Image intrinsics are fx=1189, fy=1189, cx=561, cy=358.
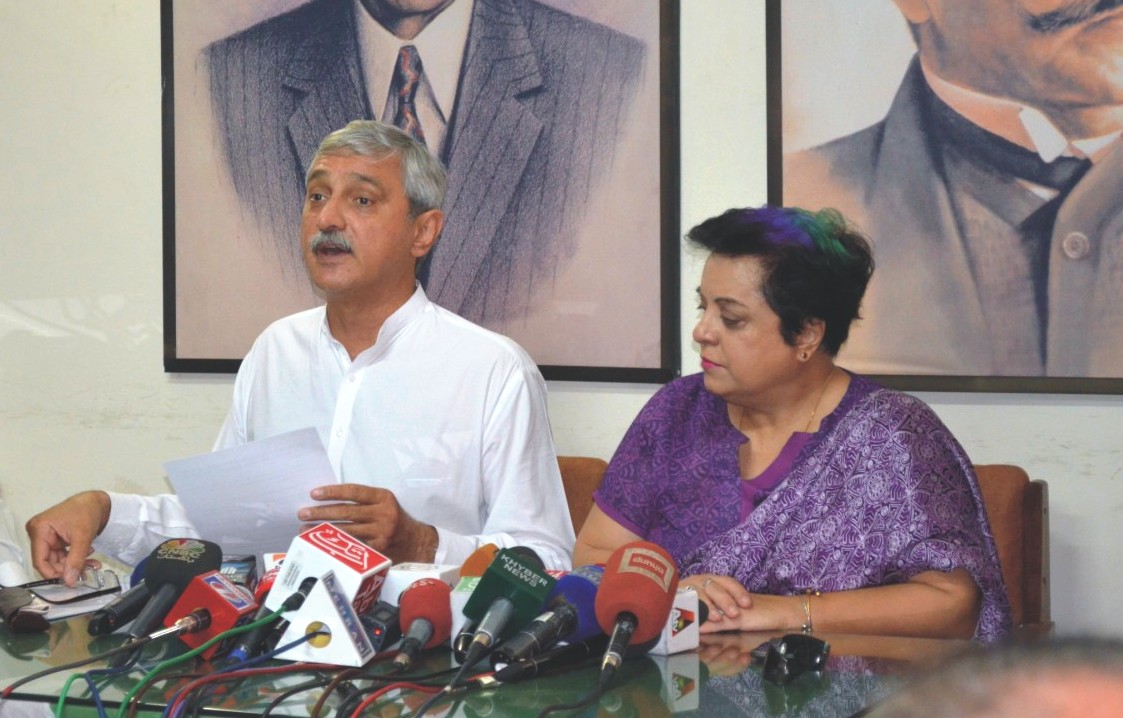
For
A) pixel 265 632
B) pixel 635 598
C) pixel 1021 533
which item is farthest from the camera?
pixel 1021 533

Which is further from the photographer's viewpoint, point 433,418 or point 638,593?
point 433,418

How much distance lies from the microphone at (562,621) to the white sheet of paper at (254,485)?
1.74 ft

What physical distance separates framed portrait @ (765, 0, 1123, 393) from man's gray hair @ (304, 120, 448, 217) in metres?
0.83

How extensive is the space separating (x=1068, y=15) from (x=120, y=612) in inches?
89.6

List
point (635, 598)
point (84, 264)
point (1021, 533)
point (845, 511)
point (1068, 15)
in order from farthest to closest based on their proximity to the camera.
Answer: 1. point (84, 264)
2. point (1068, 15)
3. point (1021, 533)
4. point (845, 511)
5. point (635, 598)

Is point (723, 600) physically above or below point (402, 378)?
below

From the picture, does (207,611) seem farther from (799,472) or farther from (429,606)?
(799,472)

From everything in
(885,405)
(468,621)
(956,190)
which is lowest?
(468,621)

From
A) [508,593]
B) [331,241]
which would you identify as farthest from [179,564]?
[331,241]

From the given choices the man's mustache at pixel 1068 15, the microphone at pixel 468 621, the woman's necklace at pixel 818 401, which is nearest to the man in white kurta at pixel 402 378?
the woman's necklace at pixel 818 401

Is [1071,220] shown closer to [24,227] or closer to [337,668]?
[337,668]

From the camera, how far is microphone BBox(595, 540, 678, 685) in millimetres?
1351

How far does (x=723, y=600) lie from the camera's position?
181cm

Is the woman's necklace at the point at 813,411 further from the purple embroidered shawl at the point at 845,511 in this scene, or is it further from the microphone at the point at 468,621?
the microphone at the point at 468,621
